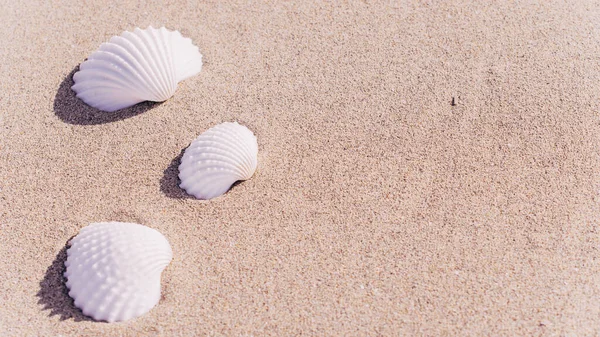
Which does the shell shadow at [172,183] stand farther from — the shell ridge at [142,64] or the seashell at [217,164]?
the shell ridge at [142,64]

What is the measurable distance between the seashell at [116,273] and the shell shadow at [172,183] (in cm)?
37

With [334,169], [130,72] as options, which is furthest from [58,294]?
[334,169]

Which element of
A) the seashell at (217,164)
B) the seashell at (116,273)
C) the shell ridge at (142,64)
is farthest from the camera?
the shell ridge at (142,64)

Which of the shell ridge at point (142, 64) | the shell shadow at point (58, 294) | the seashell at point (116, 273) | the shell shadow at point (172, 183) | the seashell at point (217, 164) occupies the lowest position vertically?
the shell shadow at point (58, 294)

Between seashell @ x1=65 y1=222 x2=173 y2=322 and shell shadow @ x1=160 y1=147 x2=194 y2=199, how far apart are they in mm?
372

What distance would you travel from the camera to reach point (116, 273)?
111 inches

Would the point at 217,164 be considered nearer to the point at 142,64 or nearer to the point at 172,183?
the point at 172,183

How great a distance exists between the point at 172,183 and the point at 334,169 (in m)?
1.00

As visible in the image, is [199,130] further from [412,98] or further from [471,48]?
[471,48]

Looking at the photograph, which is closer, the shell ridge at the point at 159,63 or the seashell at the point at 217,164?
the seashell at the point at 217,164

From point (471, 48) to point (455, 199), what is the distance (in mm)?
1231

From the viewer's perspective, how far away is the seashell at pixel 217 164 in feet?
10.4

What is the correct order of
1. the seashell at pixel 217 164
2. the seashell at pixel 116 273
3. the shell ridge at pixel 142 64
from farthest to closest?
the shell ridge at pixel 142 64 → the seashell at pixel 217 164 → the seashell at pixel 116 273

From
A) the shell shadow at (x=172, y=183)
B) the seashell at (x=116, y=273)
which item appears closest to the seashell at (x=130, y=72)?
the shell shadow at (x=172, y=183)
